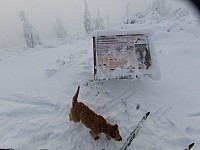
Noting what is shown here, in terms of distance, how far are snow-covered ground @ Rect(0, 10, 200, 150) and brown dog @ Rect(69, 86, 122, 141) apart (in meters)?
0.23

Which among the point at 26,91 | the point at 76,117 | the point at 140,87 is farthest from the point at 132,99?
the point at 26,91

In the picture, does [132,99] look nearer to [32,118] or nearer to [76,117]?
[76,117]

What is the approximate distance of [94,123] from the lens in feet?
15.9

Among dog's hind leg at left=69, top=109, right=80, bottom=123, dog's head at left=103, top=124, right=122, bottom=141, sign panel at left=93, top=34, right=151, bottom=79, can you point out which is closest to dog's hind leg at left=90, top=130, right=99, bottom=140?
dog's head at left=103, top=124, right=122, bottom=141

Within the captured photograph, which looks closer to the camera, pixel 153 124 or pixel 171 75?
pixel 153 124

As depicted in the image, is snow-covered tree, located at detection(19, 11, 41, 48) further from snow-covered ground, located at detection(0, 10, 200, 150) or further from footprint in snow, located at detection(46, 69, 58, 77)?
footprint in snow, located at detection(46, 69, 58, 77)

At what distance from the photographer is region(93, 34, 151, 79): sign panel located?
19.7 feet

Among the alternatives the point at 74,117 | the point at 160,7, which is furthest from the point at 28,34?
the point at 74,117

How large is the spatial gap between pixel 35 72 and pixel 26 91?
3.42ft

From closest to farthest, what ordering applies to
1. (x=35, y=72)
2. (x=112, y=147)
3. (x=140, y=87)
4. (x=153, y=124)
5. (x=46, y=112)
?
(x=112, y=147), (x=153, y=124), (x=46, y=112), (x=140, y=87), (x=35, y=72)

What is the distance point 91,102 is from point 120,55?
1.19 metres

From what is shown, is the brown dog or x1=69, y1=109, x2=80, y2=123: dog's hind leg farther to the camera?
x1=69, y1=109, x2=80, y2=123: dog's hind leg

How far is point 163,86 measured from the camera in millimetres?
6645

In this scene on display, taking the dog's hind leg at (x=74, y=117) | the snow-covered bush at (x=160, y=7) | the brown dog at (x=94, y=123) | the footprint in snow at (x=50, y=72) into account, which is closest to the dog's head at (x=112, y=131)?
the brown dog at (x=94, y=123)
